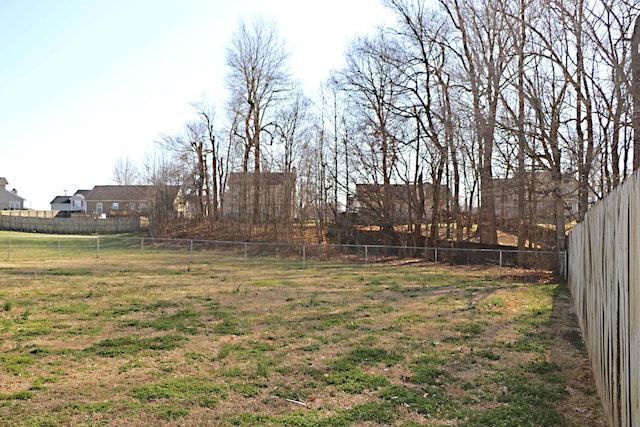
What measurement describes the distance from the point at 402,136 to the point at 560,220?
35.9 ft

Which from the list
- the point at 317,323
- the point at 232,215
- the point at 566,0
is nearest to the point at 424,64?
the point at 566,0

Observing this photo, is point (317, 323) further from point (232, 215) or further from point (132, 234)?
point (132, 234)

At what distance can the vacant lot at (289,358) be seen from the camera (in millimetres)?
4730

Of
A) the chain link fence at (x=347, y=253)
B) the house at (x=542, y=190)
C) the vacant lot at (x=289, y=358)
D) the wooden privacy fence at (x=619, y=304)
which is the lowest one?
the vacant lot at (x=289, y=358)

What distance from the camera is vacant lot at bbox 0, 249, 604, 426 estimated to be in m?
4.73

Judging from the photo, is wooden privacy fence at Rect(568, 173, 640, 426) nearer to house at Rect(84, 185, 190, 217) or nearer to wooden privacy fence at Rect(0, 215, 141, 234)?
house at Rect(84, 185, 190, 217)

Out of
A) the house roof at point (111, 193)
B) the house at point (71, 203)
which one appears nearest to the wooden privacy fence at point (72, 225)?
the house roof at point (111, 193)

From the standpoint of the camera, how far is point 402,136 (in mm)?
A: 27516

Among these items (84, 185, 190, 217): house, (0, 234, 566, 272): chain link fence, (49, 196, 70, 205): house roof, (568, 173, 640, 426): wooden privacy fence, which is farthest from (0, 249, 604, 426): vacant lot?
(49, 196, 70, 205): house roof

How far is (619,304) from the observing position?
3.52 m

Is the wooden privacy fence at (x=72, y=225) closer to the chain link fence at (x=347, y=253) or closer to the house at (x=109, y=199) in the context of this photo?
the chain link fence at (x=347, y=253)

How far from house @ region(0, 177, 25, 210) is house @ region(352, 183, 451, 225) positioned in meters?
68.9

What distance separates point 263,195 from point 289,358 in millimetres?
28341

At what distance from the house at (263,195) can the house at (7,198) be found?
187 ft
